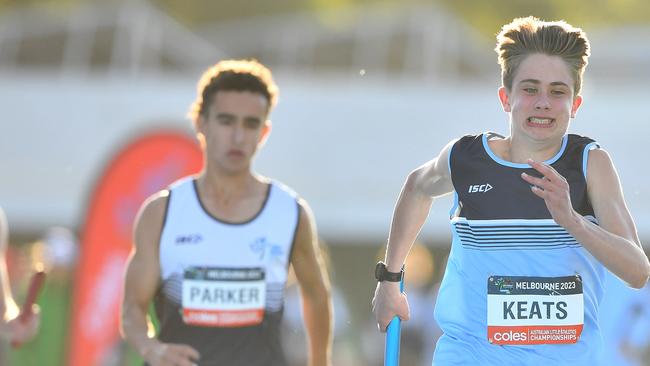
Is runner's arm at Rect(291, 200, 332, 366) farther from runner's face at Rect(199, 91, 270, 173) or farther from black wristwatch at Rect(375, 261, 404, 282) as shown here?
black wristwatch at Rect(375, 261, 404, 282)

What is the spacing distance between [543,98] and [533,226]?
456 millimetres

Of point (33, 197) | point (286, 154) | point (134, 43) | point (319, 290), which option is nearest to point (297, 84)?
point (286, 154)

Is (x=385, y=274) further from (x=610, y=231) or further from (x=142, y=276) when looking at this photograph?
(x=142, y=276)

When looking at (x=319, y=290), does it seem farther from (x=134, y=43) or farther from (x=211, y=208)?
(x=134, y=43)

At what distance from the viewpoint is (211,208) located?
6.71 meters

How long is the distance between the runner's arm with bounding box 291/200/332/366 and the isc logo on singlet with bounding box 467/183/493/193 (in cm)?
163

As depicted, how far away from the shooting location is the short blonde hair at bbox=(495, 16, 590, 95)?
16.8ft

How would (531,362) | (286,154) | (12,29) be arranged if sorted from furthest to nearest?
(12,29) < (286,154) < (531,362)

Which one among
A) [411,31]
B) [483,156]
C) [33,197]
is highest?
[411,31]

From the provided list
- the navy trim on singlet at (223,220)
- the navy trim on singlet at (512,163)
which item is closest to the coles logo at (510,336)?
the navy trim on singlet at (512,163)

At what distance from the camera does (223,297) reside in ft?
21.3

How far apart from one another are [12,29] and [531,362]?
18417 millimetres

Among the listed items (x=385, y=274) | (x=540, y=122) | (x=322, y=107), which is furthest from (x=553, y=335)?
(x=322, y=107)

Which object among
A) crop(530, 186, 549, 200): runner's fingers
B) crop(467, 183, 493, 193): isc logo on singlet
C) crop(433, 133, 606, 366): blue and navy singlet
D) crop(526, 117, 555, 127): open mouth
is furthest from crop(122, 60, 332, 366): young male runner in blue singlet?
crop(530, 186, 549, 200): runner's fingers
